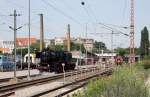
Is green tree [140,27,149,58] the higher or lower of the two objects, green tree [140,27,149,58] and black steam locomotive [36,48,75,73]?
the higher

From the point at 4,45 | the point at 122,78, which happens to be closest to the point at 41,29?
the point at 122,78

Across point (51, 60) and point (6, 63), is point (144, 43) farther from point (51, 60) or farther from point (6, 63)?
point (51, 60)

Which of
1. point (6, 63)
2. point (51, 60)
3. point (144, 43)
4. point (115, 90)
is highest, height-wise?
point (144, 43)

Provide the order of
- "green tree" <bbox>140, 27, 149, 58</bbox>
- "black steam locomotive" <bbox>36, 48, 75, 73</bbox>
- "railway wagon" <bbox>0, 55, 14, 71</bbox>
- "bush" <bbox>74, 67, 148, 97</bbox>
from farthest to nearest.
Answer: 1. "green tree" <bbox>140, 27, 149, 58</bbox>
2. "railway wagon" <bbox>0, 55, 14, 71</bbox>
3. "black steam locomotive" <bbox>36, 48, 75, 73</bbox>
4. "bush" <bbox>74, 67, 148, 97</bbox>

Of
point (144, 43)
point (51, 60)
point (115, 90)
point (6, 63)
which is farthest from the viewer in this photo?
point (144, 43)

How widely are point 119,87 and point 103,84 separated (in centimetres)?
103

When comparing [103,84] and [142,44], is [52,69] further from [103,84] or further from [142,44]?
[142,44]

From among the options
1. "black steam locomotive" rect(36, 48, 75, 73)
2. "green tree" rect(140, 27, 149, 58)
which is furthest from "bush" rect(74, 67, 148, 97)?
"green tree" rect(140, 27, 149, 58)

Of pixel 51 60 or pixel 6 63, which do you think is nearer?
pixel 51 60

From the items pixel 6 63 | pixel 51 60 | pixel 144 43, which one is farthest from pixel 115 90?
pixel 144 43

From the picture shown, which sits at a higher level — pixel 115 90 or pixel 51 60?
pixel 51 60

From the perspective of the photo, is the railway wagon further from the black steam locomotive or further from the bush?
the bush

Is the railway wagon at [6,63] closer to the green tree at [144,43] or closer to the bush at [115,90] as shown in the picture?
the bush at [115,90]

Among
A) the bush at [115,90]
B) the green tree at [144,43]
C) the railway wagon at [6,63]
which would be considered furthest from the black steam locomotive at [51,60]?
the green tree at [144,43]
